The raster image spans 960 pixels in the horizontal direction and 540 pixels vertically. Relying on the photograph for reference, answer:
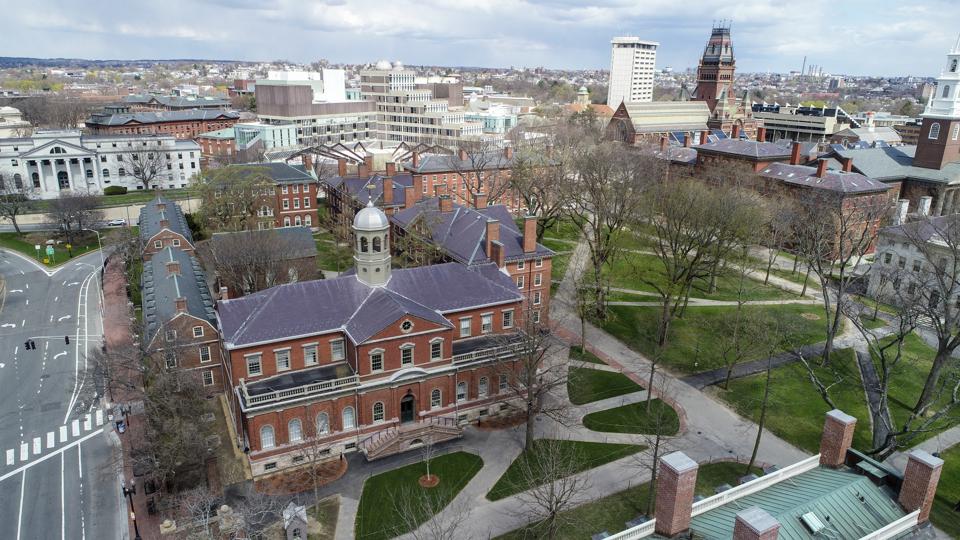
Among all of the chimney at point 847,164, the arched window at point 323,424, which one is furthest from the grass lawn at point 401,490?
the chimney at point 847,164

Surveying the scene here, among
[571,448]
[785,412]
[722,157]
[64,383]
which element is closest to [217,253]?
[64,383]

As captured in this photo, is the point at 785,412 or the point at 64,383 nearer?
the point at 785,412

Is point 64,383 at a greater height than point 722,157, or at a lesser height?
lesser

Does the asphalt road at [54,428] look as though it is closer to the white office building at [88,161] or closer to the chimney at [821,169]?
the white office building at [88,161]

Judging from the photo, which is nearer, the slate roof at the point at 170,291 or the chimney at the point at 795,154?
the slate roof at the point at 170,291

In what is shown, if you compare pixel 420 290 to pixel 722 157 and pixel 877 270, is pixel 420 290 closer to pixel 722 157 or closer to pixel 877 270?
pixel 877 270

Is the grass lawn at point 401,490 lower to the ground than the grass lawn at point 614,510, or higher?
lower

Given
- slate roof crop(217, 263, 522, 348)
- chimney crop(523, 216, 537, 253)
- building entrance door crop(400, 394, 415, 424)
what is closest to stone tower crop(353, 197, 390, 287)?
slate roof crop(217, 263, 522, 348)

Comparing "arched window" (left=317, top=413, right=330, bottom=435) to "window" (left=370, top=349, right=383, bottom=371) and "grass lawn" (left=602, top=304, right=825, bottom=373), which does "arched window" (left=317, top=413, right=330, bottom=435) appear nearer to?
"window" (left=370, top=349, right=383, bottom=371)
